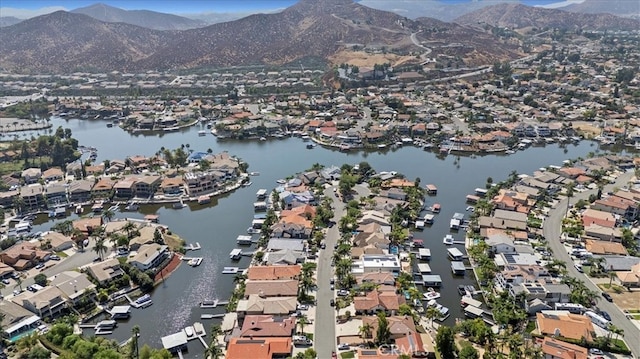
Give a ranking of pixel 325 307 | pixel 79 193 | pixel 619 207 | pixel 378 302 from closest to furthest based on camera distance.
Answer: pixel 378 302 < pixel 325 307 < pixel 619 207 < pixel 79 193

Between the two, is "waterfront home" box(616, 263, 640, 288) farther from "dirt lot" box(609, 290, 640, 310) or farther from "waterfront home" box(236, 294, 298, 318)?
"waterfront home" box(236, 294, 298, 318)

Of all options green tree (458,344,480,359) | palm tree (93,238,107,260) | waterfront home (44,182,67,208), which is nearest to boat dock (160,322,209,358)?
palm tree (93,238,107,260)

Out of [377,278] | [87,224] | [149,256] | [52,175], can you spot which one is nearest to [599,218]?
[377,278]

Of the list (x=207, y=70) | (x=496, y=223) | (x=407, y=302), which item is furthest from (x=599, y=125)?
(x=207, y=70)

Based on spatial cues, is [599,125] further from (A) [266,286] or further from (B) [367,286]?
(A) [266,286]

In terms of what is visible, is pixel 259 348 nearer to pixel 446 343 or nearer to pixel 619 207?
pixel 446 343

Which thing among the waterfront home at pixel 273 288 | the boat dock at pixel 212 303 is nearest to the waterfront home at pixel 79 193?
the boat dock at pixel 212 303

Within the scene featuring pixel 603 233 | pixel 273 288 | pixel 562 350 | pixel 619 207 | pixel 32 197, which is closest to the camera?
pixel 562 350

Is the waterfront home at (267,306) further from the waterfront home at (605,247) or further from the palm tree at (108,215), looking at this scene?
the waterfront home at (605,247)
